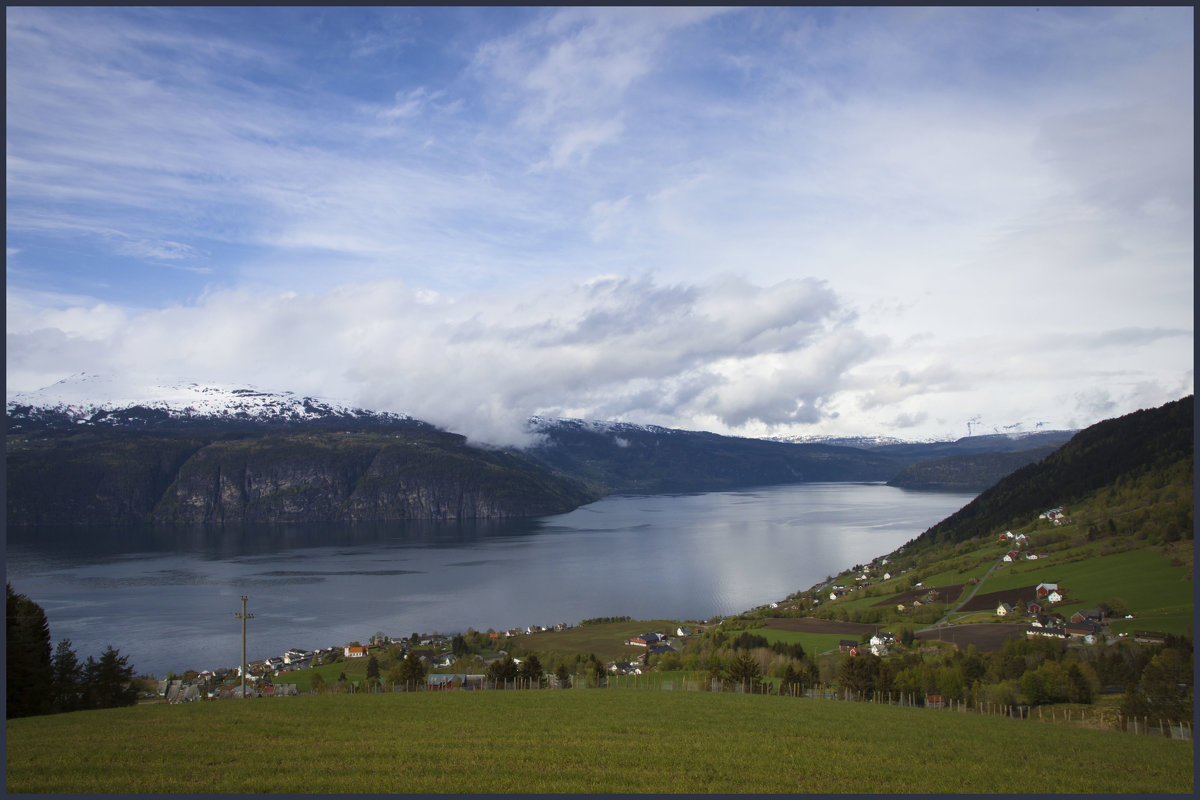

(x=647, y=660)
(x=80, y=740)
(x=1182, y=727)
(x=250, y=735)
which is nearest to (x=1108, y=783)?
(x=1182, y=727)

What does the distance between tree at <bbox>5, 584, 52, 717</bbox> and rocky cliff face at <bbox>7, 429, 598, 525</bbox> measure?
126 metres

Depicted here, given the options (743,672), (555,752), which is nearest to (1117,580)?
(743,672)

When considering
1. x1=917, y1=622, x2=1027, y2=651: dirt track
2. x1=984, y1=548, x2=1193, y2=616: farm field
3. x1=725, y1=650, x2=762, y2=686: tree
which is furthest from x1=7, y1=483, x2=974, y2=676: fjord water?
x1=725, y1=650, x2=762, y2=686: tree

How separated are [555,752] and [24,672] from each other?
13865 mm

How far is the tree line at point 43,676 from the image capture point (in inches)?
579

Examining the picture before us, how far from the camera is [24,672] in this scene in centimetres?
1486

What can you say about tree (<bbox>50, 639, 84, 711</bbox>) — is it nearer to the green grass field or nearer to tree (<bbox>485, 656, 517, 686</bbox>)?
tree (<bbox>485, 656, 517, 686</bbox>)

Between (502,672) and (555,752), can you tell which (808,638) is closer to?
(502,672)

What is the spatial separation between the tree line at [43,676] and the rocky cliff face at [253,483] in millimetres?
122226

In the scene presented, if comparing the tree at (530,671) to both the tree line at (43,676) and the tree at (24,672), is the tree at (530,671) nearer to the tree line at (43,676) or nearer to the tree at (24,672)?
the tree line at (43,676)

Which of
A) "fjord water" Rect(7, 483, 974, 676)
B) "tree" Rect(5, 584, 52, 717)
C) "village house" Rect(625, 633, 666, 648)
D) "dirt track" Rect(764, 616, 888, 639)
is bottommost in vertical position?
"fjord water" Rect(7, 483, 974, 676)

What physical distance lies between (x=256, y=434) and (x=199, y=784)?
181 metres

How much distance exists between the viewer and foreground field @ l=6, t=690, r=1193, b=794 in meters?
7.74

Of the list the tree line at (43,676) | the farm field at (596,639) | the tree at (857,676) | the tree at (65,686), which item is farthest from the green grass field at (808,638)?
the tree at (65,686)
